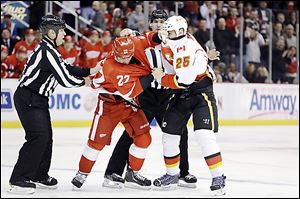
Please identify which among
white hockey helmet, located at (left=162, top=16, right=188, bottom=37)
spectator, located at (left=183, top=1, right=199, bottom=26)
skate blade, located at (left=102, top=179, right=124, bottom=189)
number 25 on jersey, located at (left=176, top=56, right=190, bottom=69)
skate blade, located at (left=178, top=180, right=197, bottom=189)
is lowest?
skate blade, located at (left=178, top=180, right=197, bottom=189)

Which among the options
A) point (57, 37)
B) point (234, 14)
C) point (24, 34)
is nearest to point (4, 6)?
point (24, 34)

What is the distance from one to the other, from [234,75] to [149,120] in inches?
309

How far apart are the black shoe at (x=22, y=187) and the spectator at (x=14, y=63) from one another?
643 centimetres

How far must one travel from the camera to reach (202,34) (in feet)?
42.0

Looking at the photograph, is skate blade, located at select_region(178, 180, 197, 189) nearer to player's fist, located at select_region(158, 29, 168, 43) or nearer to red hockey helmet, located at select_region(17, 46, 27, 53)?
player's fist, located at select_region(158, 29, 168, 43)

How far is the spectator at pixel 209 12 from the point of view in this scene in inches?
517

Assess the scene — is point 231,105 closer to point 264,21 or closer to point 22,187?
point 264,21

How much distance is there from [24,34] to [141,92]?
671 cm

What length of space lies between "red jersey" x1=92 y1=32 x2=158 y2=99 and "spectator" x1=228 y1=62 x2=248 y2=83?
7794 millimetres

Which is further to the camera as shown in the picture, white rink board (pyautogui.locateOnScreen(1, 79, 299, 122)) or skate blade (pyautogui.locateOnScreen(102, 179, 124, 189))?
white rink board (pyautogui.locateOnScreen(1, 79, 299, 122))

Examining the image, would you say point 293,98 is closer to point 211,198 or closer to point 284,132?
point 284,132

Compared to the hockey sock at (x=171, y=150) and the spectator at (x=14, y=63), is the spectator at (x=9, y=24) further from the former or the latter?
the hockey sock at (x=171, y=150)

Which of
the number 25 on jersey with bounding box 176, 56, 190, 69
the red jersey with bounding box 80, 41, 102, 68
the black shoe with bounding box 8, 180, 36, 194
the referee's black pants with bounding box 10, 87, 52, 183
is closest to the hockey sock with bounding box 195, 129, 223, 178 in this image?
the number 25 on jersey with bounding box 176, 56, 190, 69

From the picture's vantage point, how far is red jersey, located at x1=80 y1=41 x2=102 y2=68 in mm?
11789
